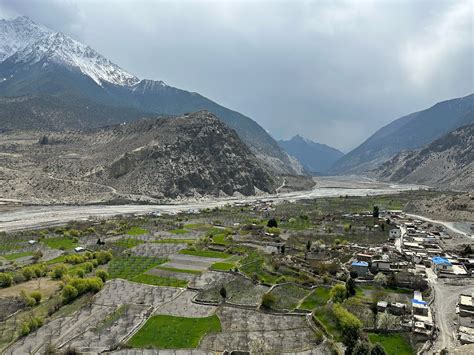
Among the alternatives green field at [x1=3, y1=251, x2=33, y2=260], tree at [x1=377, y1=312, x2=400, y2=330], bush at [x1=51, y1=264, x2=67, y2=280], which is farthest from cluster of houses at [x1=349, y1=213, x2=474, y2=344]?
green field at [x1=3, y1=251, x2=33, y2=260]

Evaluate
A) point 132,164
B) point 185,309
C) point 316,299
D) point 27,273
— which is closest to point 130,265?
point 27,273

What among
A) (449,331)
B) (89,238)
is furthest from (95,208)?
(449,331)

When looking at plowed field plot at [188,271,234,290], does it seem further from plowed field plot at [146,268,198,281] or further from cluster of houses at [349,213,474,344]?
cluster of houses at [349,213,474,344]

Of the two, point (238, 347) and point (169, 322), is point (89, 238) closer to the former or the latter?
point (169, 322)

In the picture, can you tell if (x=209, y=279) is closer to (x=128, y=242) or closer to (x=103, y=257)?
(x=103, y=257)

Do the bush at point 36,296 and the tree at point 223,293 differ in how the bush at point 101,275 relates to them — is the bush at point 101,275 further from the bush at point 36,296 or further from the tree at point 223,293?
the tree at point 223,293
